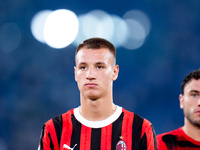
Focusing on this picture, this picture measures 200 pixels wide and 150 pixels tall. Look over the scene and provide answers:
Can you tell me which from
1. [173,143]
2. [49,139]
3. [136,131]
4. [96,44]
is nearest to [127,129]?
[136,131]

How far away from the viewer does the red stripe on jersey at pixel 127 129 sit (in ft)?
8.44

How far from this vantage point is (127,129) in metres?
2.65

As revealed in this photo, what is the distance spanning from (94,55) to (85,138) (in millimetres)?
738

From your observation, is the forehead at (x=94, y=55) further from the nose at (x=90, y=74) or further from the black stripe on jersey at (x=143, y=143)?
the black stripe on jersey at (x=143, y=143)

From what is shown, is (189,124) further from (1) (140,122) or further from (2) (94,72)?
(2) (94,72)

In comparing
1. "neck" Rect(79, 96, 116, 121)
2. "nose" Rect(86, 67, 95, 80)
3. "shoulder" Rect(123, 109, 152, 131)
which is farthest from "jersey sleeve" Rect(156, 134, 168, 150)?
"nose" Rect(86, 67, 95, 80)

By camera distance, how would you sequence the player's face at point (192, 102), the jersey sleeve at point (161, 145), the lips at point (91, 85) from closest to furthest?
the lips at point (91, 85) < the player's face at point (192, 102) < the jersey sleeve at point (161, 145)

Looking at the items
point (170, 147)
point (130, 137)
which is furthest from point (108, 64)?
point (170, 147)

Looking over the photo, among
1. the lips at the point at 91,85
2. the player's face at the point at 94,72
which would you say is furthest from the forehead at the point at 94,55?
the lips at the point at 91,85

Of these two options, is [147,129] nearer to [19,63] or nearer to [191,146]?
[191,146]

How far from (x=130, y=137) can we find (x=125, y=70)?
8.40 metres

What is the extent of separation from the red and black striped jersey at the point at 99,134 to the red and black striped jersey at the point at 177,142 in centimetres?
90

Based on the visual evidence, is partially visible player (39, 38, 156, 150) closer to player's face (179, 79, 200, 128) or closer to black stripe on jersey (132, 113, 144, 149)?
black stripe on jersey (132, 113, 144, 149)

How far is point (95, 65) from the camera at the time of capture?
2.58 metres
